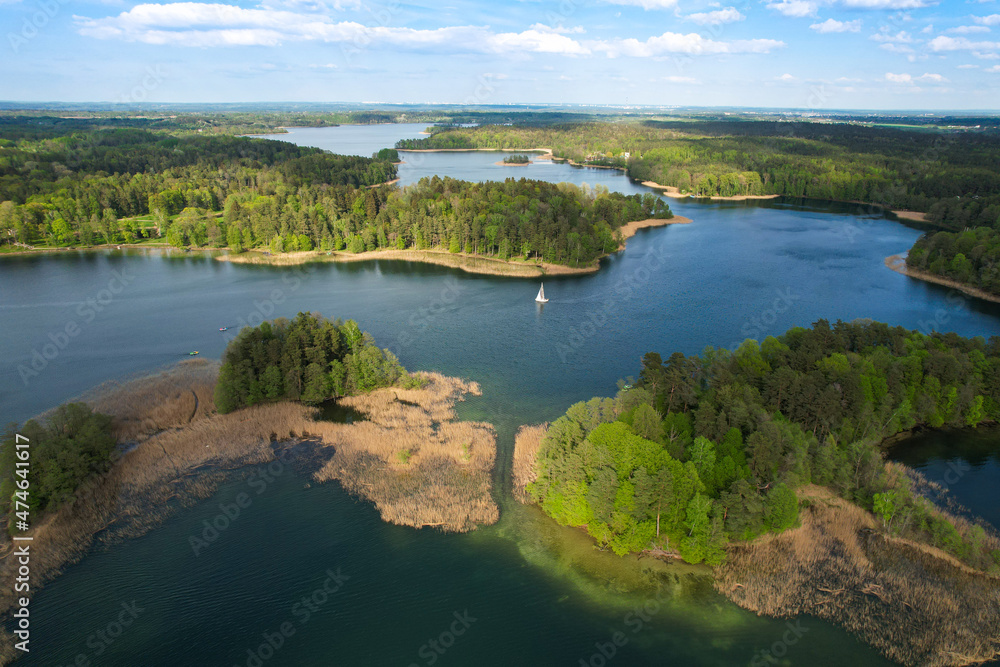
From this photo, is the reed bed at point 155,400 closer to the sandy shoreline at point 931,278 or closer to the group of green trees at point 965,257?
the sandy shoreline at point 931,278

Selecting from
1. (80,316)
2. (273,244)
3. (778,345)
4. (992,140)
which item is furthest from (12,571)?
(992,140)

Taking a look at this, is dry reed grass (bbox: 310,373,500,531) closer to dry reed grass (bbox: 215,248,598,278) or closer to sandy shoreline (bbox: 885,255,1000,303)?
dry reed grass (bbox: 215,248,598,278)

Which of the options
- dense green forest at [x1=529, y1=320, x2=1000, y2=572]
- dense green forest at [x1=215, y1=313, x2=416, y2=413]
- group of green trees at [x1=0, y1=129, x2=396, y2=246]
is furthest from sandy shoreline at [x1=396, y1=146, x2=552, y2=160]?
dense green forest at [x1=529, y1=320, x2=1000, y2=572]

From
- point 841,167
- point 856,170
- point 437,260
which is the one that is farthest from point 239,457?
point 841,167

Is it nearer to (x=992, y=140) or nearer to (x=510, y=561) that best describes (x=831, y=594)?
(x=510, y=561)

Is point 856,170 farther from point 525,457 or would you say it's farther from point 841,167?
point 525,457
